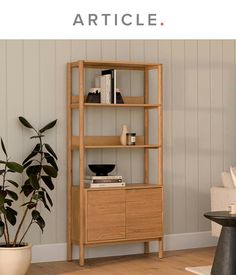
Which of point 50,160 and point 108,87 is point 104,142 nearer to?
point 108,87

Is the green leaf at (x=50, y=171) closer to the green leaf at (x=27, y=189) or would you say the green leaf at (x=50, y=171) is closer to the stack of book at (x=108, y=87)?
the green leaf at (x=27, y=189)

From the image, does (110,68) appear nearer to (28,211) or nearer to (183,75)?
(183,75)

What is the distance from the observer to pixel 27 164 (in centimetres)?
616

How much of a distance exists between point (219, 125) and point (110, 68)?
1420 millimetres

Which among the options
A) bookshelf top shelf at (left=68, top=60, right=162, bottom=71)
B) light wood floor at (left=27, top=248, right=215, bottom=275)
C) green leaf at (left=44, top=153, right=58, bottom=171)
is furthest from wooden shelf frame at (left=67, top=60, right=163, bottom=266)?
green leaf at (left=44, top=153, right=58, bottom=171)

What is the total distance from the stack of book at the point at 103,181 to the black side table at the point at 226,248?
110 centimetres

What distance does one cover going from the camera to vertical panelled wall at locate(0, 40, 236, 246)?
6.39 metres

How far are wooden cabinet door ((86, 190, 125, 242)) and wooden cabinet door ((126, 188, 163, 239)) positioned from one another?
7 centimetres

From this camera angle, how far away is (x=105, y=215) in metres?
6.37

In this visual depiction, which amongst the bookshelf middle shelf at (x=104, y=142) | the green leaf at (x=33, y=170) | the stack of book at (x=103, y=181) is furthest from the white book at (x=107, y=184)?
the green leaf at (x=33, y=170)

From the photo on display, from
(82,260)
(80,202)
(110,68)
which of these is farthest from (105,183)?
(110,68)

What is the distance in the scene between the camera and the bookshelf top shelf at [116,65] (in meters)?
6.41

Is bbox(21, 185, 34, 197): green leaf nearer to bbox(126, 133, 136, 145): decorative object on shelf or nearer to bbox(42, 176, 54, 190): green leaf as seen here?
bbox(42, 176, 54, 190): green leaf

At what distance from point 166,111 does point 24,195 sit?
1728mm
